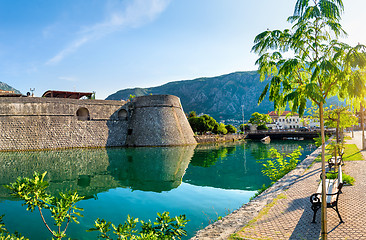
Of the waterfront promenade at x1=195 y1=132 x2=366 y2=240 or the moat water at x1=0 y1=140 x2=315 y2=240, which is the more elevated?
the waterfront promenade at x1=195 y1=132 x2=366 y2=240

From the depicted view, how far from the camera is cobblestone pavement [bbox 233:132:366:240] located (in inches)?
216

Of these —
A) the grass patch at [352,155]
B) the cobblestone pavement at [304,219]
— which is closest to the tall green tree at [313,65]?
the cobblestone pavement at [304,219]

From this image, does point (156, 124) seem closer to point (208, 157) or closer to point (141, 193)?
point (208, 157)

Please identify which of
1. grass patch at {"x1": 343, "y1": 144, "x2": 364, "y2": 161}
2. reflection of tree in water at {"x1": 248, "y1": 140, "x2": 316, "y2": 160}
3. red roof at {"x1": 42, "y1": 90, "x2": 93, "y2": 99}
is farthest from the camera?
red roof at {"x1": 42, "y1": 90, "x2": 93, "y2": 99}

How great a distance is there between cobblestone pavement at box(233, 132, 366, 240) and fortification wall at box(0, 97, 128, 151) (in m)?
37.6

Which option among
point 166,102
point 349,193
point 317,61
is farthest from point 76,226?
point 166,102

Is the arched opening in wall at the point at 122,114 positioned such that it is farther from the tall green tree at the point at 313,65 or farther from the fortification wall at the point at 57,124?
the tall green tree at the point at 313,65

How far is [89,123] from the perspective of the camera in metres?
42.6

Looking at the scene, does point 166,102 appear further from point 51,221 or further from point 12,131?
point 51,221

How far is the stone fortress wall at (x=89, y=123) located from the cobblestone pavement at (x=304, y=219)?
3658cm

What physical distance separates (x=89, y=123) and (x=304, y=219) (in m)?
41.3

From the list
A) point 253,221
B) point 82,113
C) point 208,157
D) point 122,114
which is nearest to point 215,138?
point 122,114

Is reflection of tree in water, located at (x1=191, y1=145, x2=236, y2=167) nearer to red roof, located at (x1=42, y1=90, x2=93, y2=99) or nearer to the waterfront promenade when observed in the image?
the waterfront promenade

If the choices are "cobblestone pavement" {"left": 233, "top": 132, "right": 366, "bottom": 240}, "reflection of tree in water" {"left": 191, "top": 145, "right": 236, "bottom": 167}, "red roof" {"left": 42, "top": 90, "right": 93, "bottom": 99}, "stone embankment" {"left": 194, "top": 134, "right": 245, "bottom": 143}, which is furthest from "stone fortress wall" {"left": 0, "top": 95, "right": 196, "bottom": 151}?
"cobblestone pavement" {"left": 233, "top": 132, "right": 366, "bottom": 240}
